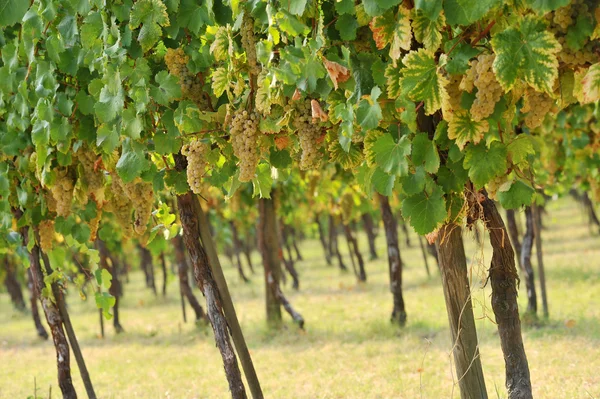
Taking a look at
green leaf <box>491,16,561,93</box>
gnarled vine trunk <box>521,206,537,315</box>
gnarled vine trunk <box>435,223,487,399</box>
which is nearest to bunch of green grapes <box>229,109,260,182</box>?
gnarled vine trunk <box>435,223,487,399</box>

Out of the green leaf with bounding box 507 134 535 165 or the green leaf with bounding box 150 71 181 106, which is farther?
the green leaf with bounding box 150 71 181 106

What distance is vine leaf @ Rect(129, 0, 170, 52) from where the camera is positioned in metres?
3.19

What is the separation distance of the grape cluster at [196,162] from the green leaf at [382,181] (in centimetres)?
89

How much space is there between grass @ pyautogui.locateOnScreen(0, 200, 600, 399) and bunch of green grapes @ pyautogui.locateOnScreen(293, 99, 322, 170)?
1099mm

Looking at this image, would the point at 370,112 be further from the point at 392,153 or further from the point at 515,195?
the point at 515,195

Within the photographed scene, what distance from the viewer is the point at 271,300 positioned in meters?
11.5

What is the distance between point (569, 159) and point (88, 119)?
27.4 feet

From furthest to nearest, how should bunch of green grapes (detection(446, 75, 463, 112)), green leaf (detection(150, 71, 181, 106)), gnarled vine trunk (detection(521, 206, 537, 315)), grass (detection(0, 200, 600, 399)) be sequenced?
gnarled vine trunk (detection(521, 206, 537, 315)) < grass (detection(0, 200, 600, 399)) < green leaf (detection(150, 71, 181, 106)) < bunch of green grapes (detection(446, 75, 463, 112))

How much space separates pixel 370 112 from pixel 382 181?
10.9 inches

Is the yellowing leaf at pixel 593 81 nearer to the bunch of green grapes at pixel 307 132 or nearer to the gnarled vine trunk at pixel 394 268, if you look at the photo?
the bunch of green grapes at pixel 307 132

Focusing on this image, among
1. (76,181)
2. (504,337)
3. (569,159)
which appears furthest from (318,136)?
(569,159)

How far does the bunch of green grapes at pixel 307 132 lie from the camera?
295cm

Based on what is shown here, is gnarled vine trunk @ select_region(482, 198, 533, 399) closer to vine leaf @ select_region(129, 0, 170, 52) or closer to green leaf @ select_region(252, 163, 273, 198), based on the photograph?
green leaf @ select_region(252, 163, 273, 198)

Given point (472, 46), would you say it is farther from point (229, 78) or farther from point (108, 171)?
point (108, 171)
